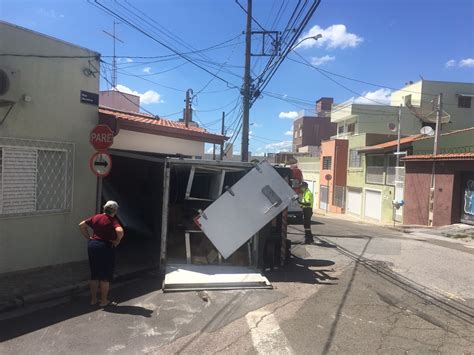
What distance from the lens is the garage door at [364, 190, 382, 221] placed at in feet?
97.4

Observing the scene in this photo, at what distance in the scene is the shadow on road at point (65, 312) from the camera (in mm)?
5379

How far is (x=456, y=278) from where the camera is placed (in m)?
8.59

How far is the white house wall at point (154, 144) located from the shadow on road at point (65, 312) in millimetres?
4453

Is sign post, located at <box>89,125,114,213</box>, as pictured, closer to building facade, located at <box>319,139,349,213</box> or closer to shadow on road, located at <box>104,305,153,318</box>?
shadow on road, located at <box>104,305,153,318</box>

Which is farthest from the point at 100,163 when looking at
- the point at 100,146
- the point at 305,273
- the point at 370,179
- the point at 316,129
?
the point at 316,129

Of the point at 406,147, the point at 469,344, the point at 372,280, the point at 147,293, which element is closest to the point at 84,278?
the point at 147,293

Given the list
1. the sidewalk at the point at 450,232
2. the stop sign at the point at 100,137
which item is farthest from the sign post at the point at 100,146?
the sidewalk at the point at 450,232

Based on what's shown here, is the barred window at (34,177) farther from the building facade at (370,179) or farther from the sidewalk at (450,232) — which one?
the building facade at (370,179)

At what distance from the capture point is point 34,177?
26.5 feet

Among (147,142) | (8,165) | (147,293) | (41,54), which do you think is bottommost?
(147,293)

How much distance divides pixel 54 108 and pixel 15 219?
2222 millimetres

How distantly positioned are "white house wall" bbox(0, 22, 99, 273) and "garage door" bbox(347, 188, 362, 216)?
27708 mm

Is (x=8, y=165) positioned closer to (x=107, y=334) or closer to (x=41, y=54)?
(x=41, y=54)

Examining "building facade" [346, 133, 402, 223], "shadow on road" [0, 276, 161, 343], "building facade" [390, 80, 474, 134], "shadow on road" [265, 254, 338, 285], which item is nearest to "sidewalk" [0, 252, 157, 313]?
"shadow on road" [0, 276, 161, 343]
